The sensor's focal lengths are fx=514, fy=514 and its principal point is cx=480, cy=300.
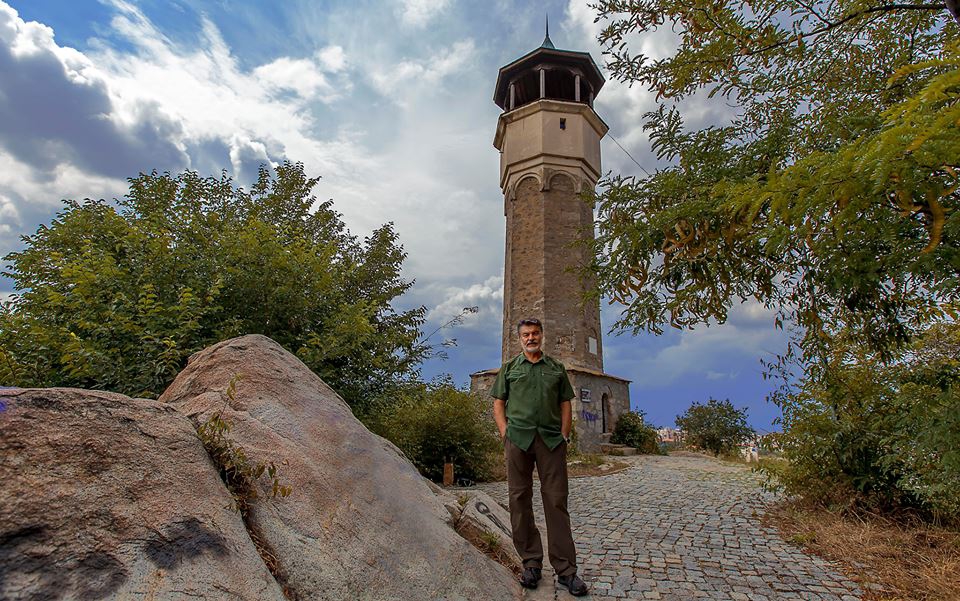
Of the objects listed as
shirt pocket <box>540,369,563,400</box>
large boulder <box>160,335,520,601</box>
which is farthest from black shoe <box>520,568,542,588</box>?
shirt pocket <box>540,369,563,400</box>

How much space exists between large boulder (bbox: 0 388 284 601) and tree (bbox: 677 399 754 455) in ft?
73.8

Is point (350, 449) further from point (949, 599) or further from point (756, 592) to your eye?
point (949, 599)

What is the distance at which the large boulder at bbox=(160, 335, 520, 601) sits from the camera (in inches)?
113

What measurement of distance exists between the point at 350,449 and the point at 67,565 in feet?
6.24

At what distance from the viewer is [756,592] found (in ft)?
13.9

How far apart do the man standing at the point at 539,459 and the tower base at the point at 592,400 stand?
1392 cm

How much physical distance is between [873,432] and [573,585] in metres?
4.98

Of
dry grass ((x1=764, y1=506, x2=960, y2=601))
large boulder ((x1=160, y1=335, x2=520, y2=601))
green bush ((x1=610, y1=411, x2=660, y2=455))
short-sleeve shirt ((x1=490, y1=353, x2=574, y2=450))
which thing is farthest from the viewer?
green bush ((x1=610, y1=411, x2=660, y2=455))

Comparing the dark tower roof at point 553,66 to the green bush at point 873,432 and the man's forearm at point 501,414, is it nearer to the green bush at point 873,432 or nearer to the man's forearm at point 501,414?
the green bush at point 873,432

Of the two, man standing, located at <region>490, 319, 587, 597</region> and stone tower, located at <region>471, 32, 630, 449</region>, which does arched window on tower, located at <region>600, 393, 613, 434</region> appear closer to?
stone tower, located at <region>471, 32, 630, 449</region>

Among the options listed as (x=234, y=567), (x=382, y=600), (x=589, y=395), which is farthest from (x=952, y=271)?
(x=589, y=395)

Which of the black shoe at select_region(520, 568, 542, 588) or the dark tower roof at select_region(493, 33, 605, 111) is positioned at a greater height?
the dark tower roof at select_region(493, 33, 605, 111)

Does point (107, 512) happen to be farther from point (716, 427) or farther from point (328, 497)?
point (716, 427)

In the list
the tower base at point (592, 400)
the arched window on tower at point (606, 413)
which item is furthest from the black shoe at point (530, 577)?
the arched window on tower at point (606, 413)
